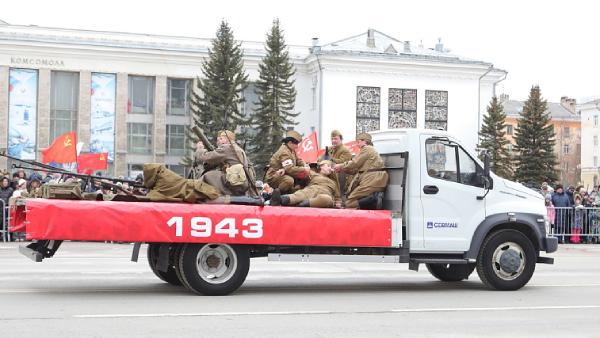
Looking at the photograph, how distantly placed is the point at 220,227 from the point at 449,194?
3467mm

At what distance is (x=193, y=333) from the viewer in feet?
28.3

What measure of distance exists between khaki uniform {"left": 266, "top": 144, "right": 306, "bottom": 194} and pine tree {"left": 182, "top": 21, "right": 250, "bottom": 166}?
52.2 m

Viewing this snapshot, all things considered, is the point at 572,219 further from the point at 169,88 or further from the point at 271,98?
the point at 169,88

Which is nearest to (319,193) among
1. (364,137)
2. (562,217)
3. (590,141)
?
(364,137)

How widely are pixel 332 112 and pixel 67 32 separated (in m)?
22.3

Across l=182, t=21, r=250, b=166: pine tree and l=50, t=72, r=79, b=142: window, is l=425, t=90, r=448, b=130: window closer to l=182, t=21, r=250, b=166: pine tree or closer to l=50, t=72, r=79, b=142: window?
l=182, t=21, r=250, b=166: pine tree

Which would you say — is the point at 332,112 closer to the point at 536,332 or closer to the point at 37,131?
the point at 37,131

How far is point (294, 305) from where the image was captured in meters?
10.9

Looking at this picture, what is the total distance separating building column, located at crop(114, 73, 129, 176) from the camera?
7056cm

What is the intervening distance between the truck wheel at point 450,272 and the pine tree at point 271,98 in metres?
52.7

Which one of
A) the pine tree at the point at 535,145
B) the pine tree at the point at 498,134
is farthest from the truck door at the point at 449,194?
the pine tree at the point at 498,134

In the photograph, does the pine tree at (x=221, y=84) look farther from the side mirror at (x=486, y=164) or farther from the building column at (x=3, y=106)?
the side mirror at (x=486, y=164)

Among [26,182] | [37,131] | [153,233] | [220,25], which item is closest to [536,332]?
[153,233]

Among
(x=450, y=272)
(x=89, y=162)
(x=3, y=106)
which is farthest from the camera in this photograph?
(x=3, y=106)
